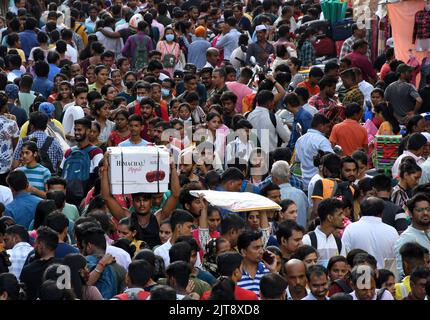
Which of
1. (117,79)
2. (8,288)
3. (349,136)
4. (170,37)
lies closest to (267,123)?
(349,136)

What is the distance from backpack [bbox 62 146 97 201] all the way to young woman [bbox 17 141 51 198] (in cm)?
47

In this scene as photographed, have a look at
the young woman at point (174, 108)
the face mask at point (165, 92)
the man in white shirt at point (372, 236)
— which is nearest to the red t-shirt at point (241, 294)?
the man in white shirt at point (372, 236)

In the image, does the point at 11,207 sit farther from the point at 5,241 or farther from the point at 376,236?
the point at 376,236

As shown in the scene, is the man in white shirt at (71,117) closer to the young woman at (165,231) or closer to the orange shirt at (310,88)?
the orange shirt at (310,88)

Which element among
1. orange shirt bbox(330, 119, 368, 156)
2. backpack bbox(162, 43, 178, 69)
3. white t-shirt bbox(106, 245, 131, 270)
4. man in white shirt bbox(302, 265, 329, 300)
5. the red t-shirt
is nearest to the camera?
the red t-shirt

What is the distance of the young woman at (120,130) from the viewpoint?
50.3 ft

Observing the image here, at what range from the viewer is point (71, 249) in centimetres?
1099

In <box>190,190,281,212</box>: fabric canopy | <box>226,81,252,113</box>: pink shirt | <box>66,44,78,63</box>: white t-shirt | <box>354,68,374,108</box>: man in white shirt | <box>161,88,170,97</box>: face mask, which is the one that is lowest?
<box>66,44,78,63</box>: white t-shirt

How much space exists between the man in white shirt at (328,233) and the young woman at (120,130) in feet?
12.7

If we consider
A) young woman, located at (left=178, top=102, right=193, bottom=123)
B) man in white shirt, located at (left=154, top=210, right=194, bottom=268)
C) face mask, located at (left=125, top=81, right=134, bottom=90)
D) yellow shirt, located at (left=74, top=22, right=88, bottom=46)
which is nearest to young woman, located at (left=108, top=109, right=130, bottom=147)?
young woman, located at (left=178, top=102, right=193, bottom=123)

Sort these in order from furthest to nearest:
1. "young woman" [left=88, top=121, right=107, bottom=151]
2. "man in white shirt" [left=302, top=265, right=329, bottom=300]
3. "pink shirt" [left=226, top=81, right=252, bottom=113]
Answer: "pink shirt" [left=226, top=81, right=252, bottom=113] → "young woman" [left=88, top=121, right=107, bottom=151] → "man in white shirt" [left=302, top=265, right=329, bottom=300]

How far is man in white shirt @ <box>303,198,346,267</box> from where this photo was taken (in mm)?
11812

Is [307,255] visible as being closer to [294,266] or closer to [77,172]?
[294,266]

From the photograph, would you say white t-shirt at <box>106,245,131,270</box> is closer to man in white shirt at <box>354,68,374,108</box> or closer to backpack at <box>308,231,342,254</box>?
backpack at <box>308,231,342,254</box>
